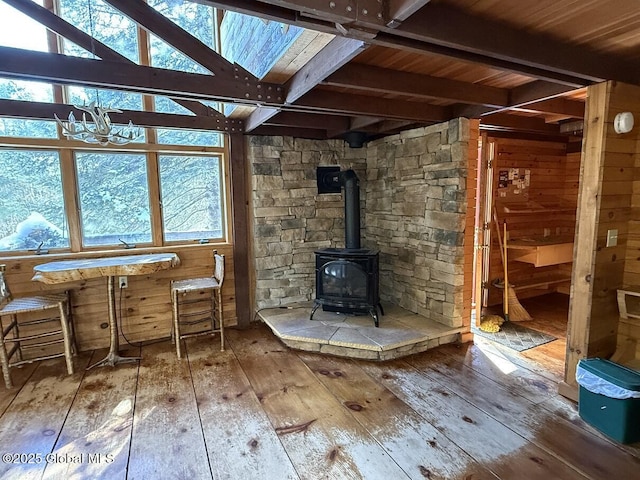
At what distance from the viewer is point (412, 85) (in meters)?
2.39

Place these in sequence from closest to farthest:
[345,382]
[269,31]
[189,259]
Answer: [269,31]
[345,382]
[189,259]

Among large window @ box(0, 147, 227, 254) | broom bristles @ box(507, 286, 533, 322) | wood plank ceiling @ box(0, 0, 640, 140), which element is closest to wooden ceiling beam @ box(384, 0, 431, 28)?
wood plank ceiling @ box(0, 0, 640, 140)

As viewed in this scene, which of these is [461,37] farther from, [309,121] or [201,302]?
[201,302]

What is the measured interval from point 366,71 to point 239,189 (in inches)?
81.9

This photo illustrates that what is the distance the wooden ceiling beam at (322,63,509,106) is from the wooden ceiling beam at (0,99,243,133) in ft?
5.92

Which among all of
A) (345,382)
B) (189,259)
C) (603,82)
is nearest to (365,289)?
(345,382)

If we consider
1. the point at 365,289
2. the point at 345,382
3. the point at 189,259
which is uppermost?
the point at 189,259

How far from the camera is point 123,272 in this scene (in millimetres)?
2941

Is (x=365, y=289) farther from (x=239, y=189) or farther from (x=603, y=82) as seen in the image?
(x=603, y=82)

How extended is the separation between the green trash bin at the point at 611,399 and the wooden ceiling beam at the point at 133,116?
357cm

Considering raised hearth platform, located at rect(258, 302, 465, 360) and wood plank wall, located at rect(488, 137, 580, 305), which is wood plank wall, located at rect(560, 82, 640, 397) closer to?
raised hearth platform, located at rect(258, 302, 465, 360)

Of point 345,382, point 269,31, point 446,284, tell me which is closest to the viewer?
point 269,31

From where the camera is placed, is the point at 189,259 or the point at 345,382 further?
the point at 189,259

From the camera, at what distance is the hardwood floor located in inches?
76.2
